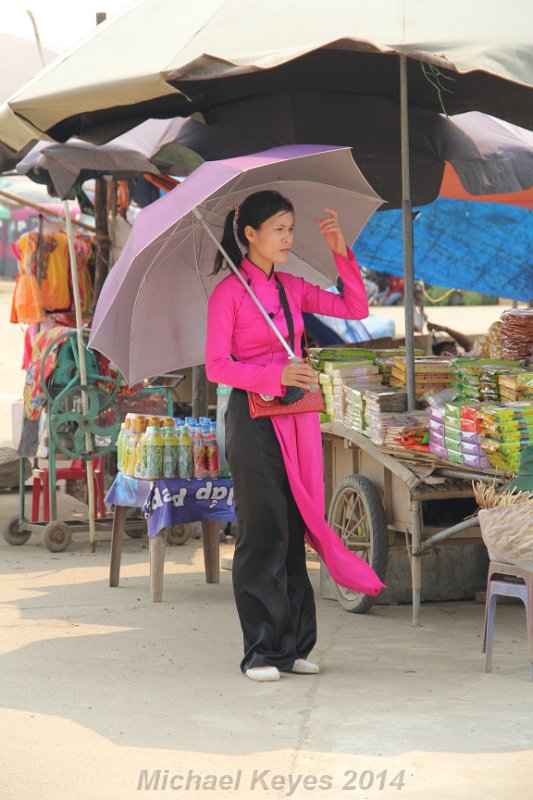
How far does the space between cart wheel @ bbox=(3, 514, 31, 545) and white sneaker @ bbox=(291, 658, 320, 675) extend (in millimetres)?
3848

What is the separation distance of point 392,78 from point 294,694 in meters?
3.62

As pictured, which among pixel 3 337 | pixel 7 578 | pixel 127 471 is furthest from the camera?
pixel 3 337

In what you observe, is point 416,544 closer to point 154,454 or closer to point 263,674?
point 263,674

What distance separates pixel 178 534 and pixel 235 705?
401 cm

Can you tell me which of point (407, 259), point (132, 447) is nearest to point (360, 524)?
point (132, 447)

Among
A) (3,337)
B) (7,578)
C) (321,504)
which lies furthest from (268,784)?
(3,337)

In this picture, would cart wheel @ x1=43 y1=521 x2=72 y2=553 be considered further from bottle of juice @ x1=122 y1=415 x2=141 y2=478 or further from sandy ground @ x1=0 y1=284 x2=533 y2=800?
bottle of juice @ x1=122 y1=415 x2=141 y2=478

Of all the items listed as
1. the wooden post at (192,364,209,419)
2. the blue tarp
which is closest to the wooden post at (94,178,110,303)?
the wooden post at (192,364,209,419)

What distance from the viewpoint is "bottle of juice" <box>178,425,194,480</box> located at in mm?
6523

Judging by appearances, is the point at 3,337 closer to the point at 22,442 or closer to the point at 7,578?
the point at 22,442

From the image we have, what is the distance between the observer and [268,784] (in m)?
3.67

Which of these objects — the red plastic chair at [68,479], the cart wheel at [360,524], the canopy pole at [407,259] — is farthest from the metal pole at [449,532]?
the red plastic chair at [68,479]

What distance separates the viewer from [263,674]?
491cm

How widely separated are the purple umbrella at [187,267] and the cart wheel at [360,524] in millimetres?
1176
